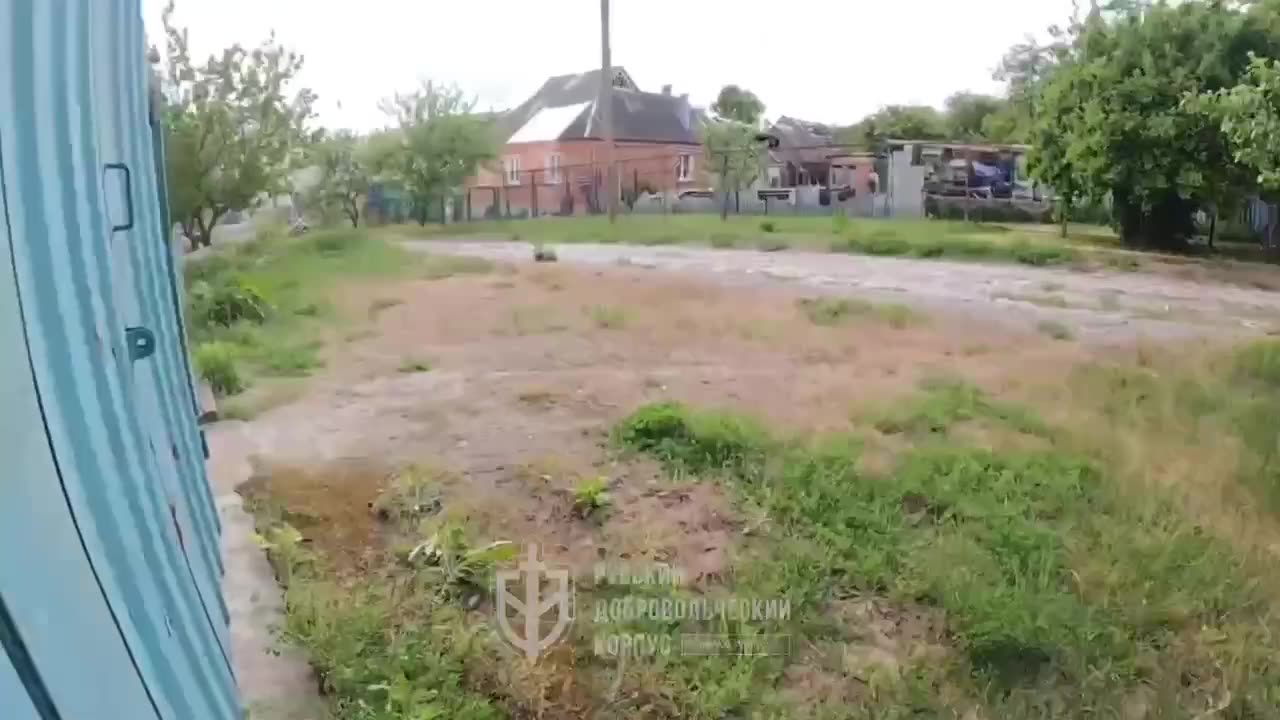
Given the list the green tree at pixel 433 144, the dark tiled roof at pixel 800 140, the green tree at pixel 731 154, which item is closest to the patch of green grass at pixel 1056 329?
the dark tiled roof at pixel 800 140

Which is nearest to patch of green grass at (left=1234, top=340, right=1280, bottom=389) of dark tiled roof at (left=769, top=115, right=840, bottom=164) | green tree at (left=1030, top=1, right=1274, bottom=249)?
green tree at (left=1030, top=1, right=1274, bottom=249)

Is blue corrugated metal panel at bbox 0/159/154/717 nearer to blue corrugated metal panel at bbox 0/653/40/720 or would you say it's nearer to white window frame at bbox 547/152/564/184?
blue corrugated metal panel at bbox 0/653/40/720

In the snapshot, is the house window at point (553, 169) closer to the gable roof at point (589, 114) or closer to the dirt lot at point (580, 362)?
the gable roof at point (589, 114)

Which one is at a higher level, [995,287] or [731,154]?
[731,154]

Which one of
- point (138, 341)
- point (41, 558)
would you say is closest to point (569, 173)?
point (138, 341)

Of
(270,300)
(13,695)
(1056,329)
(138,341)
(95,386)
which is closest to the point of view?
(13,695)

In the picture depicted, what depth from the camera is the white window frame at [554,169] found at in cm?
246

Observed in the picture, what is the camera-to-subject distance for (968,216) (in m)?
2.59

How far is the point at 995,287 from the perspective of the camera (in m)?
2.52

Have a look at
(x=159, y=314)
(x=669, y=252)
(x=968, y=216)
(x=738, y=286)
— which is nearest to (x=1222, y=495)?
(x=968, y=216)

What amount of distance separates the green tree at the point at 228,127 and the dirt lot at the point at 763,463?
0.29 meters

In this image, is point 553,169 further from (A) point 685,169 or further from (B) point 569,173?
(A) point 685,169

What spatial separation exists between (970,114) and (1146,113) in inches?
15.2

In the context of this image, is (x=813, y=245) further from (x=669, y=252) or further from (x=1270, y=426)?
(x=1270, y=426)
